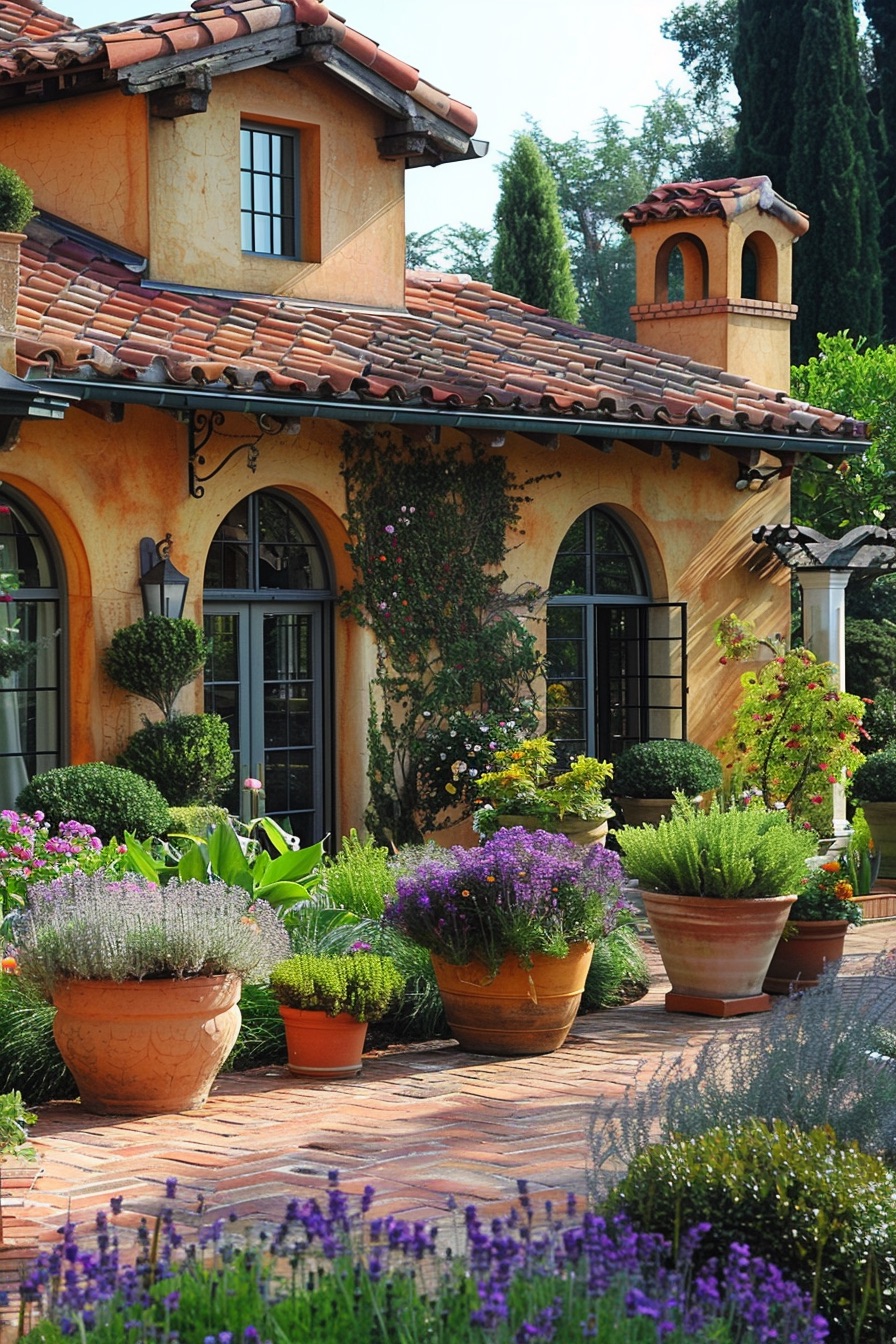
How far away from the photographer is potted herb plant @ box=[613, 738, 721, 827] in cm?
1412

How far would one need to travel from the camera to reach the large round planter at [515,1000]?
8188 mm

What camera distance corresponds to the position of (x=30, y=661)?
11.4 m

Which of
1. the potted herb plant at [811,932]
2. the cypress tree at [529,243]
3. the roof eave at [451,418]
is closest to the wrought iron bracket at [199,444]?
the roof eave at [451,418]

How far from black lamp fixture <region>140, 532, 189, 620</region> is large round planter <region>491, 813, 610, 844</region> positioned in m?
2.50

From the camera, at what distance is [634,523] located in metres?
15.0

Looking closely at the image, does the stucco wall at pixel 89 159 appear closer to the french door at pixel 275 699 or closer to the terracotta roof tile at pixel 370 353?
the terracotta roof tile at pixel 370 353

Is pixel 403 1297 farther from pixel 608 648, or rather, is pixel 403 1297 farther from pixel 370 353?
pixel 608 648

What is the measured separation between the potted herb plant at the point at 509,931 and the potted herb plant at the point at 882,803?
6299 millimetres

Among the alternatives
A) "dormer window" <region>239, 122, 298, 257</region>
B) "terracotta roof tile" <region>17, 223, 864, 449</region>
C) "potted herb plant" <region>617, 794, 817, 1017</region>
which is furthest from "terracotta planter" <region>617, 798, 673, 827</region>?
"dormer window" <region>239, 122, 298, 257</region>

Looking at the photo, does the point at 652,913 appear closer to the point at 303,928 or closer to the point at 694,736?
the point at 303,928

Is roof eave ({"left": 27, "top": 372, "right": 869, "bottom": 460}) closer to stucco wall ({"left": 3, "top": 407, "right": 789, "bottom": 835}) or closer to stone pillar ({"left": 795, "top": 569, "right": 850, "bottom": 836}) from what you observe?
stucco wall ({"left": 3, "top": 407, "right": 789, "bottom": 835})

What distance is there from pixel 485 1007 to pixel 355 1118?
1.41 meters

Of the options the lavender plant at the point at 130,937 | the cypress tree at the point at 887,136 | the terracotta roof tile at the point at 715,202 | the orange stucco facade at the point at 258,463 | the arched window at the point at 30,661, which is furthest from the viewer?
the cypress tree at the point at 887,136

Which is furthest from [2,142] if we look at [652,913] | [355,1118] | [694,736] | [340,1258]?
[340,1258]
